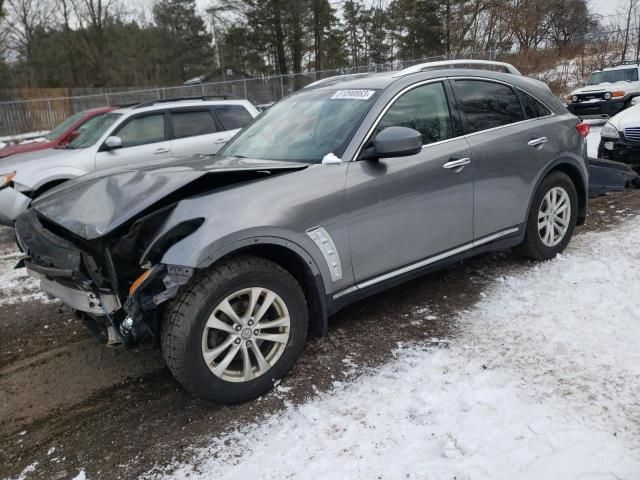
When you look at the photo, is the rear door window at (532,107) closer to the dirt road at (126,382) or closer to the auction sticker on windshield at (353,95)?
the dirt road at (126,382)

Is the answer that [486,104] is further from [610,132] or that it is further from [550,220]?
[610,132]

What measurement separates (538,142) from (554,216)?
2.54 feet

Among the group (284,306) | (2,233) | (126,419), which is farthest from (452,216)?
Result: (2,233)

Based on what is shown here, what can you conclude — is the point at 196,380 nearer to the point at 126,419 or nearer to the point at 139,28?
the point at 126,419

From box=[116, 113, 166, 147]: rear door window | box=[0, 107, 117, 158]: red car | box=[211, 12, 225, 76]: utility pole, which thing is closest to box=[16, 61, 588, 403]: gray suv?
box=[116, 113, 166, 147]: rear door window

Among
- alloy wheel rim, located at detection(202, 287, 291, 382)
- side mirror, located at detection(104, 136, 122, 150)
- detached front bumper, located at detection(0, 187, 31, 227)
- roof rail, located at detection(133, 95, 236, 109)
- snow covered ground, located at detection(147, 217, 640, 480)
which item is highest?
roof rail, located at detection(133, 95, 236, 109)

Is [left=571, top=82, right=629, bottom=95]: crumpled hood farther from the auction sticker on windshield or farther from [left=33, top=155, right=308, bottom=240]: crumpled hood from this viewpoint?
[left=33, top=155, right=308, bottom=240]: crumpled hood

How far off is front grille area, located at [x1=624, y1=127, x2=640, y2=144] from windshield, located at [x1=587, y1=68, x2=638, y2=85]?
9.87 m

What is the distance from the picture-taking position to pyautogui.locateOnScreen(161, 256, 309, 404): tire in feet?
8.66

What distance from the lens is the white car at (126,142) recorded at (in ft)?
23.2

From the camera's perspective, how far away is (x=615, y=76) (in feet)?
53.6

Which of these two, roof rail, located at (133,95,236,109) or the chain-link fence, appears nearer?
roof rail, located at (133,95,236,109)

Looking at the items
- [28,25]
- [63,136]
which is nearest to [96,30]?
[28,25]

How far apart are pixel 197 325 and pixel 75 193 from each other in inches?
51.1
